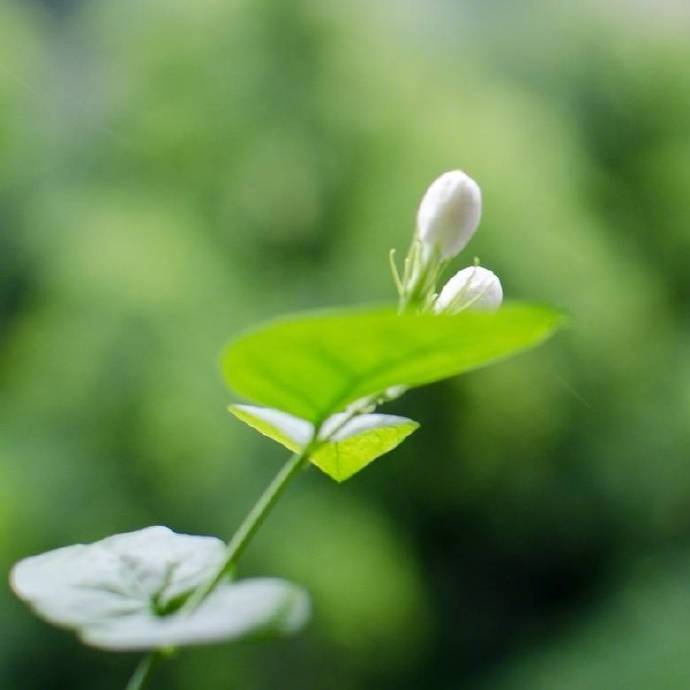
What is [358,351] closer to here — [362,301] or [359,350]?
[359,350]

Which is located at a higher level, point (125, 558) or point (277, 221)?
point (277, 221)

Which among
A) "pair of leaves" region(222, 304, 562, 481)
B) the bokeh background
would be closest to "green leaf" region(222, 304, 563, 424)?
"pair of leaves" region(222, 304, 562, 481)

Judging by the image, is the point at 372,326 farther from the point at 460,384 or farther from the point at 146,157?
the point at 146,157

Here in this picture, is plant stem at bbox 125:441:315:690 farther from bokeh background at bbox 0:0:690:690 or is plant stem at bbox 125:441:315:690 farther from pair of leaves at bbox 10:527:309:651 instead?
bokeh background at bbox 0:0:690:690

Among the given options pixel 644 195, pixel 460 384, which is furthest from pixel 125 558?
pixel 644 195

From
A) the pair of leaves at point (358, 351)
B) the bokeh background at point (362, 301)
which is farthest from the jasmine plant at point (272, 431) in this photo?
the bokeh background at point (362, 301)

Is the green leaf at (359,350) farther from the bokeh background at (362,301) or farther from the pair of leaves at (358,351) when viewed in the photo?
the bokeh background at (362,301)

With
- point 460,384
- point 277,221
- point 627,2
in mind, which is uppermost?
point 627,2

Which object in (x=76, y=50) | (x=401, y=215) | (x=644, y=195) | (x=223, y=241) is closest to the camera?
(x=401, y=215)
